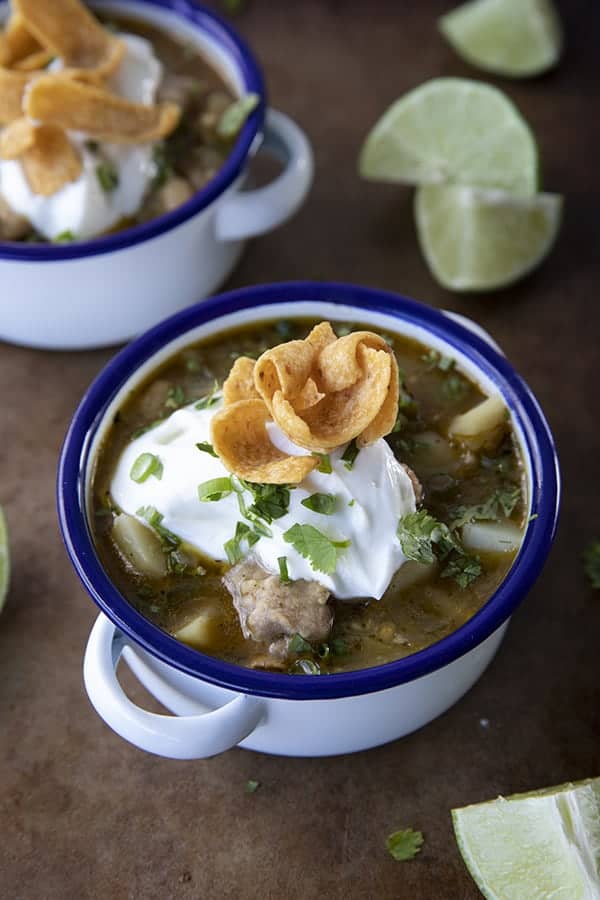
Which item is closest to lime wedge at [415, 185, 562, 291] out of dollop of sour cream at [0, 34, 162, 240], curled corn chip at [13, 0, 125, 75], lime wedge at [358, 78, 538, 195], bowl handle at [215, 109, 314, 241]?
lime wedge at [358, 78, 538, 195]

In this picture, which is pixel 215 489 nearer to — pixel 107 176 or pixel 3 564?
pixel 3 564

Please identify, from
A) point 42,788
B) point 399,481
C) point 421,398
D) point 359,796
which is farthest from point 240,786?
point 421,398

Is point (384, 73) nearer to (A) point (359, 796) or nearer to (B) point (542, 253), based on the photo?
(B) point (542, 253)

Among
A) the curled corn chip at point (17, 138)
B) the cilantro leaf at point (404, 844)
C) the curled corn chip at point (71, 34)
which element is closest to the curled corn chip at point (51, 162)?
the curled corn chip at point (17, 138)

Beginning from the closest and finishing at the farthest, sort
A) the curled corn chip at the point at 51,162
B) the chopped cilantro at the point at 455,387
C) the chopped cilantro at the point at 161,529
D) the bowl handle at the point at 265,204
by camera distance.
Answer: the chopped cilantro at the point at 161,529, the chopped cilantro at the point at 455,387, the curled corn chip at the point at 51,162, the bowl handle at the point at 265,204

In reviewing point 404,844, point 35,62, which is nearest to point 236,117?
point 35,62

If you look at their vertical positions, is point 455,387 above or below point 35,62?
below

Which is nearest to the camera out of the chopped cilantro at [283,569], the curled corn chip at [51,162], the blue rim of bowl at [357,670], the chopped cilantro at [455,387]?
the blue rim of bowl at [357,670]

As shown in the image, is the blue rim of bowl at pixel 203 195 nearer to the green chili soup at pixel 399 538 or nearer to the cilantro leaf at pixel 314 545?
the green chili soup at pixel 399 538
